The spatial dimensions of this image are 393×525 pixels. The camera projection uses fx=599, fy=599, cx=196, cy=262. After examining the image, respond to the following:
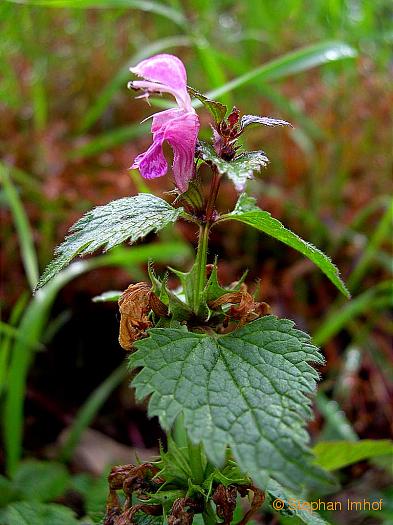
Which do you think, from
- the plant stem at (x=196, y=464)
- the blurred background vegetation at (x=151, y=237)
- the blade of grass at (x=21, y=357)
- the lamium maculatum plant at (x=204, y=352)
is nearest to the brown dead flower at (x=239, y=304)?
the lamium maculatum plant at (x=204, y=352)

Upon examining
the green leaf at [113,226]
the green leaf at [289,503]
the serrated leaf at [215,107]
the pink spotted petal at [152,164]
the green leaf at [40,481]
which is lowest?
the green leaf at [289,503]

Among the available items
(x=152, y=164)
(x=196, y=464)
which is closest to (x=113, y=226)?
(x=152, y=164)

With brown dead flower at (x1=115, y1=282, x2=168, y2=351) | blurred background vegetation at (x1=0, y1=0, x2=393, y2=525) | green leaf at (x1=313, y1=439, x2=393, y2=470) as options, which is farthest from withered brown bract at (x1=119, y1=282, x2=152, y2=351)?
green leaf at (x1=313, y1=439, x2=393, y2=470)

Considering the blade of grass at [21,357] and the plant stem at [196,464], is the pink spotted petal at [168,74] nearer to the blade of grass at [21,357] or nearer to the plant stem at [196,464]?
the plant stem at [196,464]

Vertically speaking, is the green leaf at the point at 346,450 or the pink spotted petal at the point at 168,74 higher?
the pink spotted petal at the point at 168,74

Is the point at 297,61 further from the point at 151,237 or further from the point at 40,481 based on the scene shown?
the point at 40,481

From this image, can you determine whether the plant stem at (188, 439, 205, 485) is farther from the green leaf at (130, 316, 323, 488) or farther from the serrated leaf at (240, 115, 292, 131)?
the serrated leaf at (240, 115, 292, 131)

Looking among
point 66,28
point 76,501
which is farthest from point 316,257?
point 66,28
